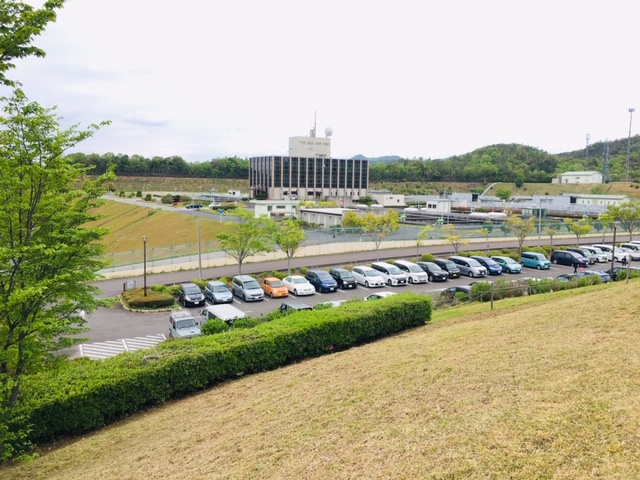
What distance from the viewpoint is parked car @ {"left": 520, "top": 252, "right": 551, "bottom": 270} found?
114 ft

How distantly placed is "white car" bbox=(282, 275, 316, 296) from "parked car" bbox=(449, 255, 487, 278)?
37.3ft

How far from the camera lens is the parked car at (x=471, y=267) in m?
31.8

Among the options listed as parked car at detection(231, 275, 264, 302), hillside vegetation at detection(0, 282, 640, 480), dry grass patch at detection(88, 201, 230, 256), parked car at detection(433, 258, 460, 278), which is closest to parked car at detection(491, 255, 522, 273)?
parked car at detection(433, 258, 460, 278)

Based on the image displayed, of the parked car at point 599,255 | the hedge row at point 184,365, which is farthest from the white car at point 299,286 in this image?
the parked car at point 599,255

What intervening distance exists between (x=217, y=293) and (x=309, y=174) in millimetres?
80823

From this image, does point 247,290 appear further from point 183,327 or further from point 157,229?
point 157,229

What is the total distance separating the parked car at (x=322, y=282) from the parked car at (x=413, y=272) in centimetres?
513

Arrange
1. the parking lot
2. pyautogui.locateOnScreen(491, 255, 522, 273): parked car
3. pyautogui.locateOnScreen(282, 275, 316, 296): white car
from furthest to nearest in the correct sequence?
pyautogui.locateOnScreen(491, 255, 522, 273): parked car
pyautogui.locateOnScreen(282, 275, 316, 296): white car
the parking lot

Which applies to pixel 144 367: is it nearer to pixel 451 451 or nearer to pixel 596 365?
pixel 451 451

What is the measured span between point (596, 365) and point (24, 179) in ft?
37.4

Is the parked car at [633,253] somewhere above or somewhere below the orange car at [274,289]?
above

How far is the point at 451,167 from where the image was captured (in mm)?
138375

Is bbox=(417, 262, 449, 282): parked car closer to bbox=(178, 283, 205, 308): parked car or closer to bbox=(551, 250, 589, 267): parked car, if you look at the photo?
bbox=(551, 250, 589, 267): parked car

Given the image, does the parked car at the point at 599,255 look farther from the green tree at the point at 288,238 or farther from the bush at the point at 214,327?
the bush at the point at 214,327
